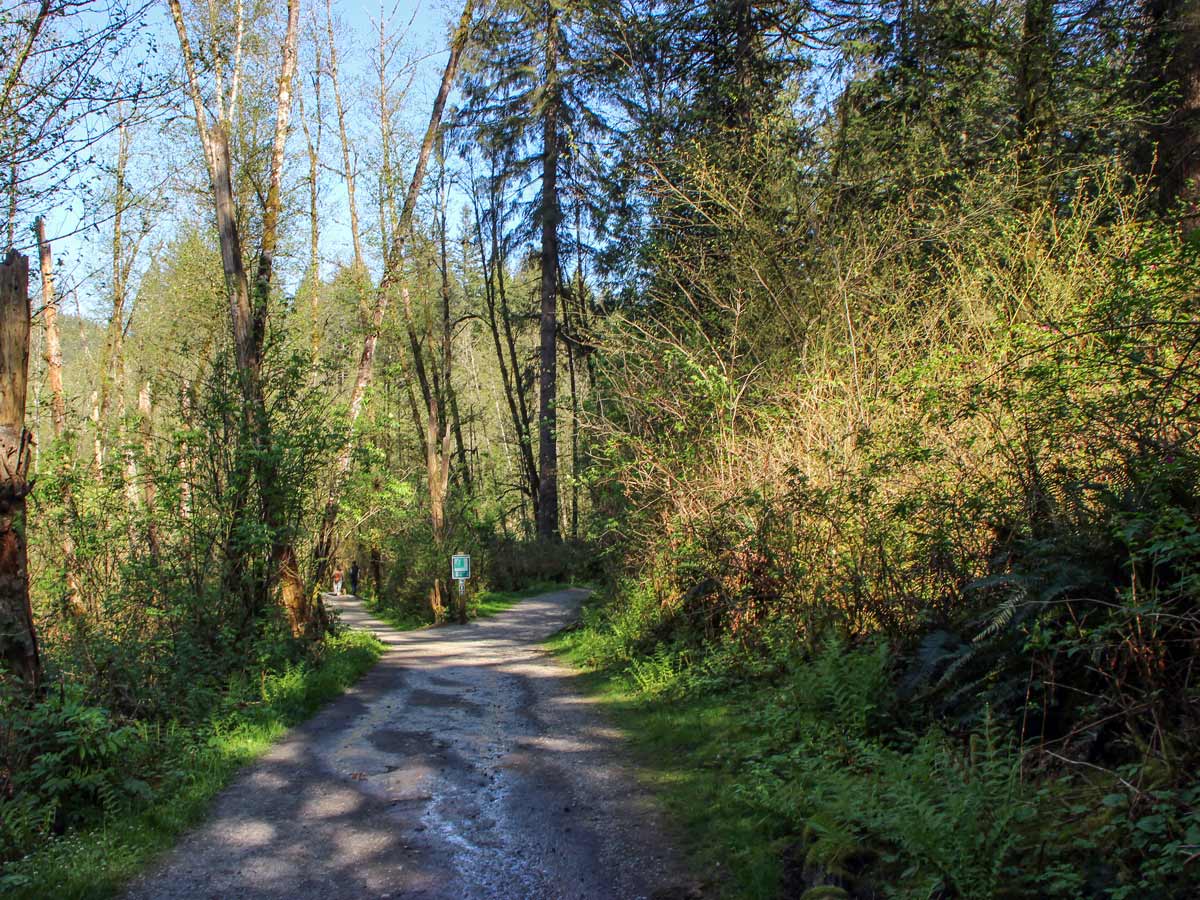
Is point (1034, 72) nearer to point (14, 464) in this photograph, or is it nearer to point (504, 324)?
point (14, 464)

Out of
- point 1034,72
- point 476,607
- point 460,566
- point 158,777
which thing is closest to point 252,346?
point 158,777

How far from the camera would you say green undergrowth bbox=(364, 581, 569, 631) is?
69.9ft

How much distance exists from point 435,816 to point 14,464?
13.2ft

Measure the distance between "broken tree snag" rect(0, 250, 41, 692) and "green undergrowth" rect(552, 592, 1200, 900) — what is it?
4891 mm

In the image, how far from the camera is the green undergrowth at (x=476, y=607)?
69.9 feet

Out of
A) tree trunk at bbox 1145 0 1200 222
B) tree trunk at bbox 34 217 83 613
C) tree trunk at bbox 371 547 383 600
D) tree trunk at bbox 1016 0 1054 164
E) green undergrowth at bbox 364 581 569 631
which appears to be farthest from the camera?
tree trunk at bbox 371 547 383 600

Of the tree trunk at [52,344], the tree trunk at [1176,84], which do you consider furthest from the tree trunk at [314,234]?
the tree trunk at [1176,84]

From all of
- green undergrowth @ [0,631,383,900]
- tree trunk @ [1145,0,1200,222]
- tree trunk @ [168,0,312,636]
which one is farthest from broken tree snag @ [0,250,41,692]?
tree trunk @ [1145,0,1200,222]

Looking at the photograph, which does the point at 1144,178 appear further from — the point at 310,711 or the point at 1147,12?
the point at 310,711

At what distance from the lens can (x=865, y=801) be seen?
13.9ft

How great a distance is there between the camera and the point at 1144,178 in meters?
10.5

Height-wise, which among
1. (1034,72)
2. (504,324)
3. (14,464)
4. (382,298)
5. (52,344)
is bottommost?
(14,464)

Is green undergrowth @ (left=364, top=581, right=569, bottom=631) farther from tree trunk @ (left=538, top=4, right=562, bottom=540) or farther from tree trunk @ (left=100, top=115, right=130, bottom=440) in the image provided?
tree trunk @ (left=100, top=115, right=130, bottom=440)

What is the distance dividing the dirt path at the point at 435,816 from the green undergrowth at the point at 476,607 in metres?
11.6
